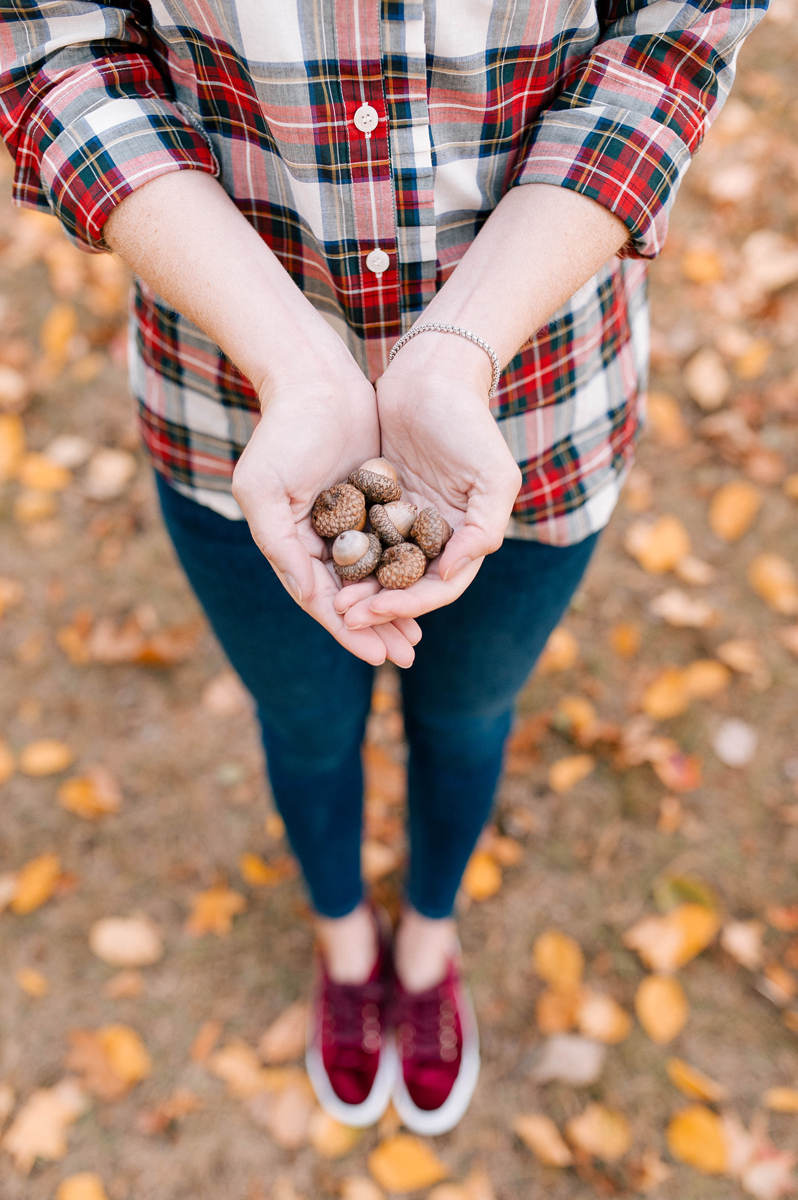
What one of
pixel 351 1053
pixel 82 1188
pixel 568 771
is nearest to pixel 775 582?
pixel 568 771

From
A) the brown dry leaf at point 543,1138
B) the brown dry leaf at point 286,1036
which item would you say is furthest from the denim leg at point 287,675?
the brown dry leaf at point 543,1138

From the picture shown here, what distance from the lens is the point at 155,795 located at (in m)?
3.02

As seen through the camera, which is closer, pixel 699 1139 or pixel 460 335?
pixel 460 335

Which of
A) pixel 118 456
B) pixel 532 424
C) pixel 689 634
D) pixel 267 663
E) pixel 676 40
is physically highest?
pixel 676 40

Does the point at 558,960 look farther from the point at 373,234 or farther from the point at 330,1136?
the point at 373,234

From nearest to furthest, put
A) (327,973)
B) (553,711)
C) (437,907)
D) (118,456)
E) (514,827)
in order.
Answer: (437,907) → (327,973) → (514,827) → (553,711) → (118,456)

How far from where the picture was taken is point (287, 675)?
1.66 meters

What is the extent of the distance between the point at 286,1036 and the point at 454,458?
204cm

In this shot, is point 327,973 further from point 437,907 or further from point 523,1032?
point 523,1032

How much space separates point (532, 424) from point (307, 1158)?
2.14 meters

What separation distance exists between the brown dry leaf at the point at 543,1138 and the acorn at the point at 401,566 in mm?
1848

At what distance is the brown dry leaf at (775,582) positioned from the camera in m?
3.29

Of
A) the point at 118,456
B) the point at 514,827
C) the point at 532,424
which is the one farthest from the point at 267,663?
the point at 118,456

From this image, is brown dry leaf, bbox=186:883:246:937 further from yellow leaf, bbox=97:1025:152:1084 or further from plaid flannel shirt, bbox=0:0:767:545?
plaid flannel shirt, bbox=0:0:767:545
